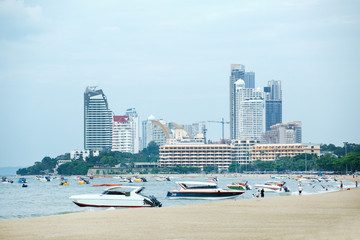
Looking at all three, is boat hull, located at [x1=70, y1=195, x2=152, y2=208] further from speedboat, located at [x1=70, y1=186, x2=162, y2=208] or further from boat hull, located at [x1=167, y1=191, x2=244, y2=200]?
boat hull, located at [x1=167, y1=191, x2=244, y2=200]

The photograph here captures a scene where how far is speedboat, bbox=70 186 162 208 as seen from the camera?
56.9 m

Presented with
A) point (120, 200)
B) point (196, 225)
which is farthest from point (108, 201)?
point (196, 225)

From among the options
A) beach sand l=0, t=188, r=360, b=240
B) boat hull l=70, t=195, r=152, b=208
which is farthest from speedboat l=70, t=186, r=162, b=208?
A: beach sand l=0, t=188, r=360, b=240

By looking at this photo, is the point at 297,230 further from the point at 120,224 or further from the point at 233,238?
the point at 120,224

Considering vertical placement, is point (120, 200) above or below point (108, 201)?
above

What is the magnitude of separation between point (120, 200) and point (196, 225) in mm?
27032

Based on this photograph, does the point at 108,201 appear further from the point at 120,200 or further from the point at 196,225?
the point at 196,225

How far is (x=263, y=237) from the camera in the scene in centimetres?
2623

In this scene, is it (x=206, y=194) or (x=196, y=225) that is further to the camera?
(x=206, y=194)

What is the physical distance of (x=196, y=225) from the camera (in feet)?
104

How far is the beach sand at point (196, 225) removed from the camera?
27328 mm

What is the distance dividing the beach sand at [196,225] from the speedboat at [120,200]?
16069 mm

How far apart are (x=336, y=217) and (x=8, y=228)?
61.2ft

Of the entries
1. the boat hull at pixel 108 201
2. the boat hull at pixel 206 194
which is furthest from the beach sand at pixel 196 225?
the boat hull at pixel 206 194
